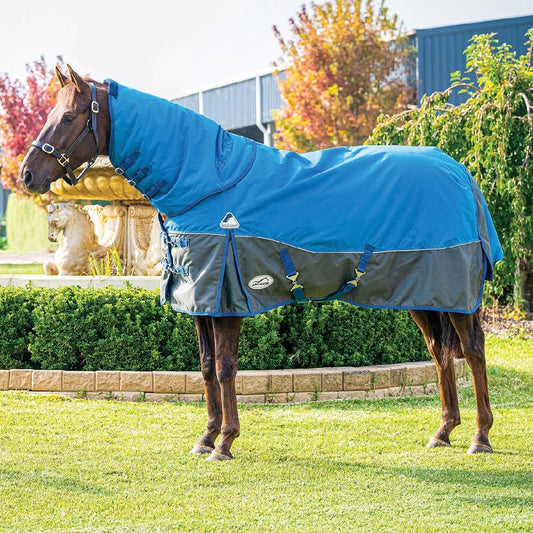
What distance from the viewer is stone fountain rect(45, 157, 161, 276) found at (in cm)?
778

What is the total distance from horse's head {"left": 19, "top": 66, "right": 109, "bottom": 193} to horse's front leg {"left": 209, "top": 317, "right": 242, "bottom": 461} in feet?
3.62

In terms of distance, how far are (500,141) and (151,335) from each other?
16.4 feet

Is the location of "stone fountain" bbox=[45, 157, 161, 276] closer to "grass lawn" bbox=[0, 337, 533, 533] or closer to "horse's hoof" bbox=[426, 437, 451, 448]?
"grass lawn" bbox=[0, 337, 533, 533]

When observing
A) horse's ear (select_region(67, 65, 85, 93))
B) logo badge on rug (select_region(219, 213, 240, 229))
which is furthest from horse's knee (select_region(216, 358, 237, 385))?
horse's ear (select_region(67, 65, 85, 93))

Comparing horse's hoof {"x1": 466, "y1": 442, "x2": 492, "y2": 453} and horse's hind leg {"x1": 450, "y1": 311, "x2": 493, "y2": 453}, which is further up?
horse's hind leg {"x1": 450, "y1": 311, "x2": 493, "y2": 453}

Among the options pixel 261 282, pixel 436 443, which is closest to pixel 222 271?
pixel 261 282

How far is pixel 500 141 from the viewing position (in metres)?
9.20

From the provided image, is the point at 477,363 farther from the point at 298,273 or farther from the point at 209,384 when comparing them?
the point at 209,384

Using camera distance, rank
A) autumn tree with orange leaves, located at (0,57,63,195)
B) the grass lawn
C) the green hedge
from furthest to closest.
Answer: autumn tree with orange leaves, located at (0,57,63,195)
the green hedge
the grass lawn

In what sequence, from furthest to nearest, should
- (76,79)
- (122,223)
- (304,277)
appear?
1. (122,223)
2. (304,277)
3. (76,79)

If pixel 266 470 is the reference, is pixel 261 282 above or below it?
above

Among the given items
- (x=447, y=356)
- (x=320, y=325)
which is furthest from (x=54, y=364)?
(x=447, y=356)

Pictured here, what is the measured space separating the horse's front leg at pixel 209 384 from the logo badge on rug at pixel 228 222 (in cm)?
62

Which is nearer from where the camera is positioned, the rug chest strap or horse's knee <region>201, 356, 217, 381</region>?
the rug chest strap
